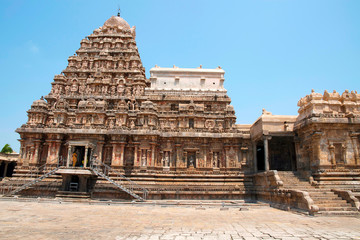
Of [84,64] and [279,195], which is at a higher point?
[84,64]

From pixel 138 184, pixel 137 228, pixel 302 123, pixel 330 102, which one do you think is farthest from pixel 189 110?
pixel 137 228

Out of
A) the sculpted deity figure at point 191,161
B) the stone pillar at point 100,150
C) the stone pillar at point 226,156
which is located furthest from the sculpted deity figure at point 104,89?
the stone pillar at point 226,156

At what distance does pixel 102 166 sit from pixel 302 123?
20.2 meters

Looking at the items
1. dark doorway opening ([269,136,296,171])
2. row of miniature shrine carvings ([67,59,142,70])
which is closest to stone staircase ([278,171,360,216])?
dark doorway opening ([269,136,296,171])

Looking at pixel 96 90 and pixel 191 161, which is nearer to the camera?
pixel 191 161

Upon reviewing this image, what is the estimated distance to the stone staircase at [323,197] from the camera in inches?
596

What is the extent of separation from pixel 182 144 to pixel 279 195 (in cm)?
1138

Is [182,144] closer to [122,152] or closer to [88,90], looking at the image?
[122,152]

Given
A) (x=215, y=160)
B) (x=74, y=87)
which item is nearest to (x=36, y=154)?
(x=74, y=87)

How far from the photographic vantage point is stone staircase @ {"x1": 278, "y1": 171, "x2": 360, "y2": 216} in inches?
596

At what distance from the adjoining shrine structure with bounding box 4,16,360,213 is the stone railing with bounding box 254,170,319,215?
88 millimetres

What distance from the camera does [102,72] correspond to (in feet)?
116

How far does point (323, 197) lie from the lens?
55.6 feet

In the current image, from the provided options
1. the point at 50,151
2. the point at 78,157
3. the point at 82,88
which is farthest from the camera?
the point at 82,88
